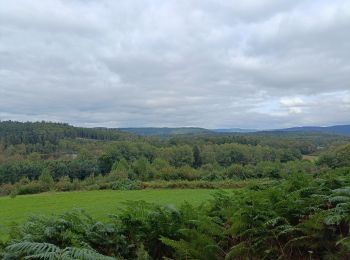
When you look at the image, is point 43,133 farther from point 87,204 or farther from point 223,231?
point 223,231

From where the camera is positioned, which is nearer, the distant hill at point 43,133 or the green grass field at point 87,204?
the green grass field at point 87,204

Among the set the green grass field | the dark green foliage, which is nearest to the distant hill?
the green grass field

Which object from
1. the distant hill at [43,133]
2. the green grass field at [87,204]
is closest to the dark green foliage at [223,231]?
the green grass field at [87,204]

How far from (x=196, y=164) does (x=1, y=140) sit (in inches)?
3185

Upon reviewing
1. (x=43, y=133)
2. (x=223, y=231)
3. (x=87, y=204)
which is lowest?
(x=87, y=204)

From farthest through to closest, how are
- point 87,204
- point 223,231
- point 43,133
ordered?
point 43,133
point 87,204
point 223,231

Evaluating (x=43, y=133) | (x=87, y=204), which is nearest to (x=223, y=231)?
(x=87, y=204)

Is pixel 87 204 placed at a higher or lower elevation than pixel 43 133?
lower

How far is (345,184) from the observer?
5.47 m

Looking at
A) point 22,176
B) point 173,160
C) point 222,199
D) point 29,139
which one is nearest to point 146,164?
point 173,160

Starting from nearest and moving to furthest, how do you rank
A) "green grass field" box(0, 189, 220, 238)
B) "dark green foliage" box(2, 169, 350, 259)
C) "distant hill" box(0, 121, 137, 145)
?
1. "dark green foliage" box(2, 169, 350, 259)
2. "green grass field" box(0, 189, 220, 238)
3. "distant hill" box(0, 121, 137, 145)

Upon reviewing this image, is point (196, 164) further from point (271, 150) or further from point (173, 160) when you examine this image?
point (271, 150)

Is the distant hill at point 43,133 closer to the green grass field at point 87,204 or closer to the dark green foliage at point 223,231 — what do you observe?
the green grass field at point 87,204

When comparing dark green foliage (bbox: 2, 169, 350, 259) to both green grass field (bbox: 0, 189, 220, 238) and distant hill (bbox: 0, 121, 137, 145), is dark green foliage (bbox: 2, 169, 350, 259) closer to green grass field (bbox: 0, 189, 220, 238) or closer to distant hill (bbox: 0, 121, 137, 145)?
green grass field (bbox: 0, 189, 220, 238)
